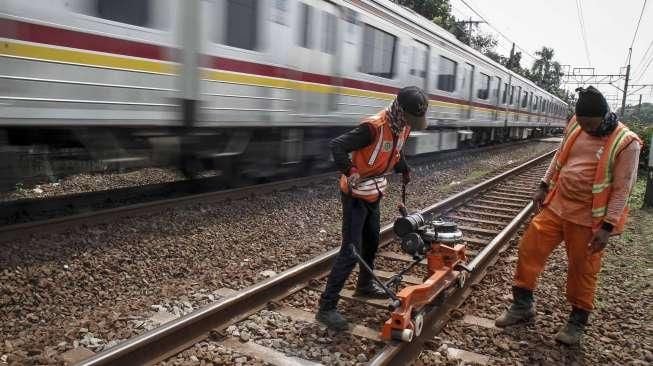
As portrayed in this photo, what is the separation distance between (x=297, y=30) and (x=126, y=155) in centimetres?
335

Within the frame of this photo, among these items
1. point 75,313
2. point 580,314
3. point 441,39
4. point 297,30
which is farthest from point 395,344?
point 441,39

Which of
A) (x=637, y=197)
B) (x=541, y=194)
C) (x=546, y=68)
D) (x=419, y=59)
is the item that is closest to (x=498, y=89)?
(x=419, y=59)

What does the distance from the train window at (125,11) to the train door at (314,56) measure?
2680 mm

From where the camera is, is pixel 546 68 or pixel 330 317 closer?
pixel 330 317

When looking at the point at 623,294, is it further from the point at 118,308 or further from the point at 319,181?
the point at 319,181

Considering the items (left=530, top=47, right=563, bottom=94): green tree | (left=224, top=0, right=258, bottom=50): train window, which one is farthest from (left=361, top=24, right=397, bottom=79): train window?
(left=530, top=47, right=563, bottom=94): green tree

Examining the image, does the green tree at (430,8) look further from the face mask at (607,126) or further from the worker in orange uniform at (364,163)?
the worker in orange uniform at (364,163)

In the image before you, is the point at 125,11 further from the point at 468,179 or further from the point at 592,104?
Result: the point at 468,179

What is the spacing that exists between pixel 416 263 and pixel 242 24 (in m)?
4.45

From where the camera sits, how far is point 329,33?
29.8 feet

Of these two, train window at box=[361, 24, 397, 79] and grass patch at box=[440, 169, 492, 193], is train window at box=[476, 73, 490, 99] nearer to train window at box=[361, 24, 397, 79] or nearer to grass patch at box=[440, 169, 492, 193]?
grass patch at box=[440, 169, 492, 193]

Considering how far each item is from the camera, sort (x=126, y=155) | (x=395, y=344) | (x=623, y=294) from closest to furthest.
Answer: (x=395, y=344) < (x=623, y=294) < (x=126, y=155)

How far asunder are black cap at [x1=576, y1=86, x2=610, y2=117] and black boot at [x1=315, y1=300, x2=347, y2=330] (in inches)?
84.7

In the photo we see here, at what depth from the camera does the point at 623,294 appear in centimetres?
486
